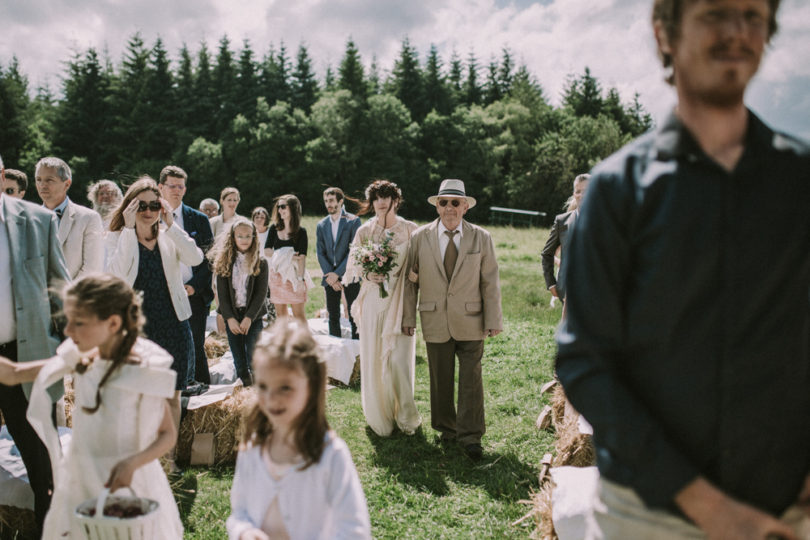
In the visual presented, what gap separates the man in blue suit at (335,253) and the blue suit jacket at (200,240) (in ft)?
8.00

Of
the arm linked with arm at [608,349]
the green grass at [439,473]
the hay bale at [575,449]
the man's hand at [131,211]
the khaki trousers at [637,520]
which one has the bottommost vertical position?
the green grass at [439,473]

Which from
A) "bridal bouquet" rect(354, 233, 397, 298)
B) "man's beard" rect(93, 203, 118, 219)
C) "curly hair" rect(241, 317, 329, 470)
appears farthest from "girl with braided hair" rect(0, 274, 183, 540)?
"man's beard" rect(93, 203, 118, 219)

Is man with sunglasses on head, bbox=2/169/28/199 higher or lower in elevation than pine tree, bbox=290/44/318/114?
lower

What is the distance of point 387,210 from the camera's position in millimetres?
7078

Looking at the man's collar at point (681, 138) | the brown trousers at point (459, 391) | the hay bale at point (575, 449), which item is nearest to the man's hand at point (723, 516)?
the man's collar at point (681, 138)

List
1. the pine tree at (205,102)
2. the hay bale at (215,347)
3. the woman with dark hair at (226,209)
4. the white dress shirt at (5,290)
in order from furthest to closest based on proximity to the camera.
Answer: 1. the pine tree at (205,102)
2. the woman with dark hair at (226,209)
3. the hay bale at (215,347)
4. the white dress shirt at (5,290)

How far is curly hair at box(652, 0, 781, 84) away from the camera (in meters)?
1.51

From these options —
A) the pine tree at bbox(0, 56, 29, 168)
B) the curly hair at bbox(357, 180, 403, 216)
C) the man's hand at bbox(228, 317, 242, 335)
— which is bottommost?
the man's hand at bbox(228, 317, 242, 335)

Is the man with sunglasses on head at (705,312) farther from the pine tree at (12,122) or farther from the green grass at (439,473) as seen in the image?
the pine tree at (12,122)

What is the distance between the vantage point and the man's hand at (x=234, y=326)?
7.19 metres

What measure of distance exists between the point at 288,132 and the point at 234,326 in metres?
52.0

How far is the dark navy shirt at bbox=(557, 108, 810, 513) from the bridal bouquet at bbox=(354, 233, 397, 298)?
502cm

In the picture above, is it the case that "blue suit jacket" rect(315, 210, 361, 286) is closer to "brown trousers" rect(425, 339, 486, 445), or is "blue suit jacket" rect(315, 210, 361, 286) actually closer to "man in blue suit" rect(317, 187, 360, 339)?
"man in blue suit" rect(317, 187, 360, 339)

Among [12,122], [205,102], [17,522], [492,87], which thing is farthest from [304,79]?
[17,522]
